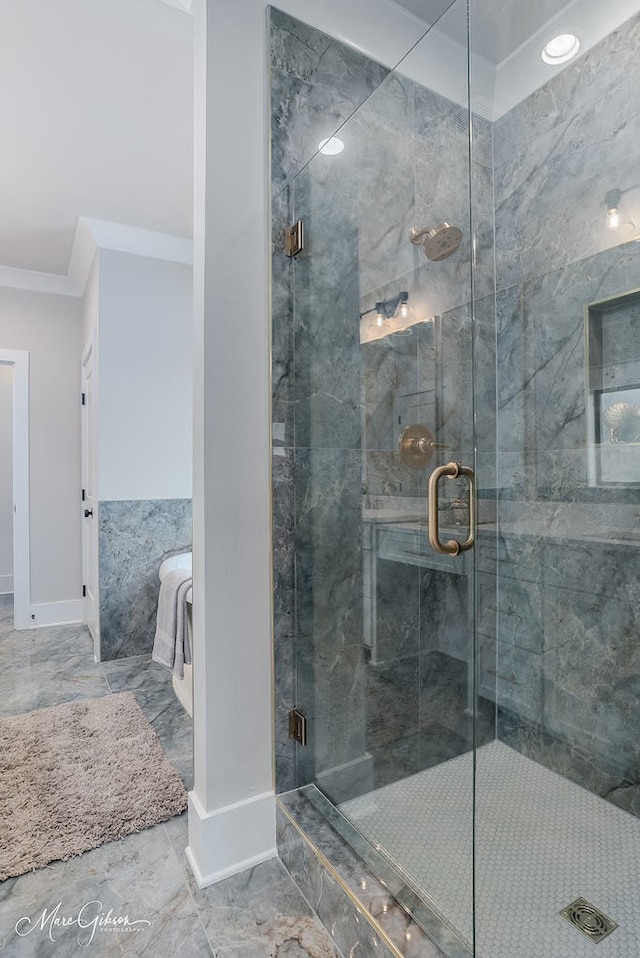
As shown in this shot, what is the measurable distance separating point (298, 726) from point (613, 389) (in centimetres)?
151

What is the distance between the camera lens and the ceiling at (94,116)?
1984 millimetres

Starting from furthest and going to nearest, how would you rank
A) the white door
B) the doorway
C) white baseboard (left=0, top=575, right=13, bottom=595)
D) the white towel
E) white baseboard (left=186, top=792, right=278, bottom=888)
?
1. white baseboard (left=0, top=575, right=13, bottom=595)
2. the doorway
3. the white door
4. the white towel
5. white baseboard (left=186, top=792, right=278, bottom=888)

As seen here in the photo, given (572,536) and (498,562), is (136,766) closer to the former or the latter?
(498,562)

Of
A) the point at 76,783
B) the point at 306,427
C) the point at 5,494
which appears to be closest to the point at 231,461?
the point at 306,427

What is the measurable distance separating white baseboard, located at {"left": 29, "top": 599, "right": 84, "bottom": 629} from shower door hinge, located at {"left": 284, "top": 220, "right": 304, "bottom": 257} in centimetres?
366

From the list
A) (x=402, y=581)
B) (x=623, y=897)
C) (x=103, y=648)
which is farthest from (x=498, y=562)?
(x=103, y=648)

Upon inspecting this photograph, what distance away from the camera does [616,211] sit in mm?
1758

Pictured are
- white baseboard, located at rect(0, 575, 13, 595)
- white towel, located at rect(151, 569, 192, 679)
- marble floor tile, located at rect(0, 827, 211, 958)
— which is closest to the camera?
marble floor tile, located at rect(0, 827, 211, 958)

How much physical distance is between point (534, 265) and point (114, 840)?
250 cm

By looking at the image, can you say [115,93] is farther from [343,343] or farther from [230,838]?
[230,838]

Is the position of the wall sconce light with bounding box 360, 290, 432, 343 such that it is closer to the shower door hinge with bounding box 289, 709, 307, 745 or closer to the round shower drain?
the shower door hinge with bounding box 289, 709, 307, 745

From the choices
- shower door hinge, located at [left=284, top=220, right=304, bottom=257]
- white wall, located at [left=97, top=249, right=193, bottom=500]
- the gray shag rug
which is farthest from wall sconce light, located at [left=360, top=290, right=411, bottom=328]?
white wall, located at [left=97, top=249, right=193, bottom=500]

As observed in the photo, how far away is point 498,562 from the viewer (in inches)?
81.7

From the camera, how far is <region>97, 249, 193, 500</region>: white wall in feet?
11.5
